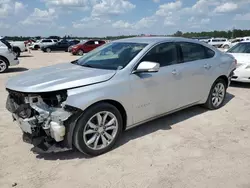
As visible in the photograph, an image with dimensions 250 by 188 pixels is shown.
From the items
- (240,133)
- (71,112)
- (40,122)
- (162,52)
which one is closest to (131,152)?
(71,112)

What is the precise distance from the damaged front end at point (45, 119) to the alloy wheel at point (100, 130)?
1.04ft

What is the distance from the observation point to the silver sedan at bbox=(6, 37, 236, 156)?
3.19 meters

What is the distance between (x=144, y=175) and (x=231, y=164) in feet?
3.94

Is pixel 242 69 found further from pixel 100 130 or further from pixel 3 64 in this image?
pixel 3 64

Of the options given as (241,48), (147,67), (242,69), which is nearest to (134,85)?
(147,67)

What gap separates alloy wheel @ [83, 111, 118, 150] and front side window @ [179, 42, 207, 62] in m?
1.91

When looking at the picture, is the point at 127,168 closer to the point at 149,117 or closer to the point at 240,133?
the point at 149,117

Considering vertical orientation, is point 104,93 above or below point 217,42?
below

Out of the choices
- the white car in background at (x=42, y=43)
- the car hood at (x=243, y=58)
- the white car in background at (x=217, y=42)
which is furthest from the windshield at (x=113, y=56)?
the white car in background at (x=217, y=42)

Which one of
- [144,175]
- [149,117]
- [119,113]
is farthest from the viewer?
[149,117]

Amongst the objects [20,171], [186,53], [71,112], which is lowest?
[20,171]

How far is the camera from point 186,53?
4648 millimetres

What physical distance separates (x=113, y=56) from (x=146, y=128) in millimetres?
1408

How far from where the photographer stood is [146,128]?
446 cm
